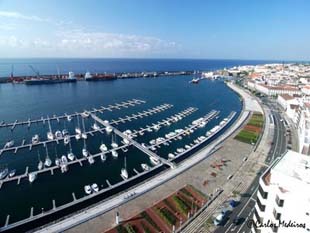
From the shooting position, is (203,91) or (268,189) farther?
(203,91)

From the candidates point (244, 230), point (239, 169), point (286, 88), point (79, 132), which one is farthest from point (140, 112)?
point (286, 88)

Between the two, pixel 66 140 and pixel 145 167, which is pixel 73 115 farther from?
pixel 145 167

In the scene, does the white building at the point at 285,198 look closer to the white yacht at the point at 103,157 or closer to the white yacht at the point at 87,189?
the white yacht at the point at 87,189

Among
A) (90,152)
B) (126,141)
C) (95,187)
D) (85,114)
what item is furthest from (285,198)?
(85,114)

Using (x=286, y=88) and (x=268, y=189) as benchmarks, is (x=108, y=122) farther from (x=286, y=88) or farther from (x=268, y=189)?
(x=286, y=88)
